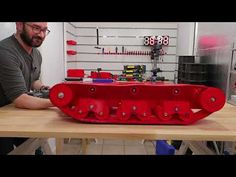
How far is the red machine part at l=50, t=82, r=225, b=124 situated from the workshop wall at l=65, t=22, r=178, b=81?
399 centimetres

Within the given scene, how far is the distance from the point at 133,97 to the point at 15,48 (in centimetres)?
97

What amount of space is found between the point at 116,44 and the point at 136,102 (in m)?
4.11

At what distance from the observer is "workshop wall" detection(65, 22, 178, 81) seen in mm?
4867

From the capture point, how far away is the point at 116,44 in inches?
193

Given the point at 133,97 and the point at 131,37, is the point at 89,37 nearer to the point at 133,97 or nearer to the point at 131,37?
the point at 131,37

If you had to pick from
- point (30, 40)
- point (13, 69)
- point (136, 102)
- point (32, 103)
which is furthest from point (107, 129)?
point (30, 40)

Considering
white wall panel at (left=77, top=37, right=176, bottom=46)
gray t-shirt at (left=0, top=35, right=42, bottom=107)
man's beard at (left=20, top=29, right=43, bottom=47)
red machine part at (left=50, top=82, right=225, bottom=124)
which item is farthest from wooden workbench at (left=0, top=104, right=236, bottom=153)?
white wall panel at (left=77, top=37, right=176, bottom=46)

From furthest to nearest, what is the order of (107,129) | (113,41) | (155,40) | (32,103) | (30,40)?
1. (113,41)
2. (155,40)
3. (30,40)
4. (32,103)
5. (107,129)

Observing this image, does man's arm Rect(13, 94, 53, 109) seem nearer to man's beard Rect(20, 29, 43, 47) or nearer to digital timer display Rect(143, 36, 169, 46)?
man's beard Rect(20, 29, 43, 47)

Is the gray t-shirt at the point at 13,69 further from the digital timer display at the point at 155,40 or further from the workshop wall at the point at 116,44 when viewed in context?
the digital timer display at the point at 155,40

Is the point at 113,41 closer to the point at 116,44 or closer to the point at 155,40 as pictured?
the point at 116,44

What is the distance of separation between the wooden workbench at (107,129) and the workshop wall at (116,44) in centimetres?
396
